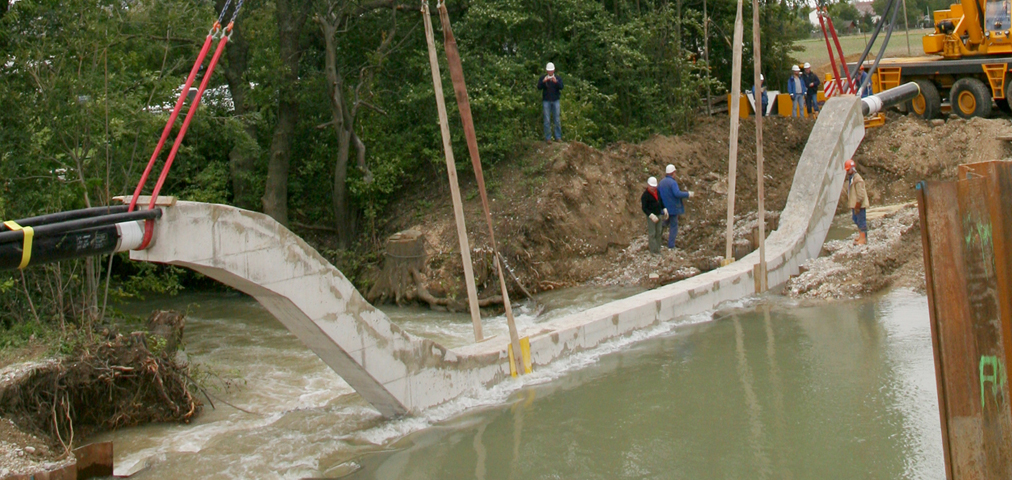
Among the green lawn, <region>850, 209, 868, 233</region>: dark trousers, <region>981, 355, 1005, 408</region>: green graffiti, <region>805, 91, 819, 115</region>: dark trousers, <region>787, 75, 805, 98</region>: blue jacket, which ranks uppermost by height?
the green lawn

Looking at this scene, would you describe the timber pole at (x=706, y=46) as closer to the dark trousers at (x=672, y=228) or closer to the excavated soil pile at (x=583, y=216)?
the excavated soil pile at (x=583, y=216)

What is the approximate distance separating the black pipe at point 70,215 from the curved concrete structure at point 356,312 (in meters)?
0.35

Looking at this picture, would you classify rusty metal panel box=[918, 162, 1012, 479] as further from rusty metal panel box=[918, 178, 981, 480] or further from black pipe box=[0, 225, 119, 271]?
black pipe box=[0, 225, 119, 271]

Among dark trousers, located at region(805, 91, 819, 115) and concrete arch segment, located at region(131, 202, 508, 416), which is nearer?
concrete arch segment, located at region(131, 202, 508, 416)

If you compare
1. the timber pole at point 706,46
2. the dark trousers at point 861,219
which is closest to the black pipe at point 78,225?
the dark trousers at point 861,219

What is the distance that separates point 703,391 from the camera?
10172mm

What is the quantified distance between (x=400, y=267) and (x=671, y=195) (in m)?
5.17

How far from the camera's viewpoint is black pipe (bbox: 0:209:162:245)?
6.14 m

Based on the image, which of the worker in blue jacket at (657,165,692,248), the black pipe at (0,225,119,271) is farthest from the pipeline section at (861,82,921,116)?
the black pipe at (0,225,119,271)

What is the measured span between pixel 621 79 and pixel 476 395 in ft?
44.7

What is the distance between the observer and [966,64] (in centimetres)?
2236

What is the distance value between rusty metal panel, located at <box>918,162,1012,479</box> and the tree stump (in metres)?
12.2

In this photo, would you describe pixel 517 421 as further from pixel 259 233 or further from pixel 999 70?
pixel 999 70

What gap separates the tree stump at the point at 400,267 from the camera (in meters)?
16.8
